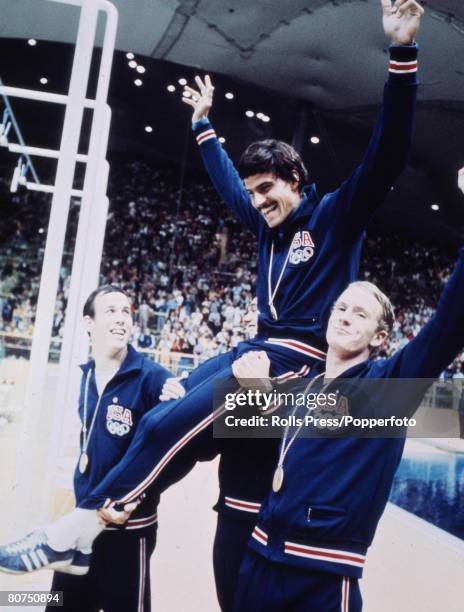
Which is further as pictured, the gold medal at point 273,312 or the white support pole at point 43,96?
the white support pole at point 43,96

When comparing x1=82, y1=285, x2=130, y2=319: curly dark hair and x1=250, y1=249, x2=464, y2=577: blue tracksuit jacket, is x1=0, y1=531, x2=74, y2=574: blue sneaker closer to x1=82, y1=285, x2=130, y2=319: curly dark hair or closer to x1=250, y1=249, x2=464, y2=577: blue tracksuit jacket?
x1=250, y1=249, x2=464, y2=577: blue tracksuit jacket

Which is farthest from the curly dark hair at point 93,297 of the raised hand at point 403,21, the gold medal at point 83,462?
the raised hand at point 403,21

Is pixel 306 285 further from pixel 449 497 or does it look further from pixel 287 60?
pixel 287 60

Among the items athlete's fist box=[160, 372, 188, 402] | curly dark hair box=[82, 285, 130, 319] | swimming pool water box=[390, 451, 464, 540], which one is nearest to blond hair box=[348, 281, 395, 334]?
athlete's fist box=[160, 372, 188, 402]

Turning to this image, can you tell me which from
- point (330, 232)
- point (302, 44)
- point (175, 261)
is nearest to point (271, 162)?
point (330, 232)

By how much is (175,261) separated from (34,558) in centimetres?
1152

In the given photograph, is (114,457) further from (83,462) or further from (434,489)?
(434,489)

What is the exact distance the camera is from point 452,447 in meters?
7.02

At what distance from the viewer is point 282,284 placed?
130 centimetres

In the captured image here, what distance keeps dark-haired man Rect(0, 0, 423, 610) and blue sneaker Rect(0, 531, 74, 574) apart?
3 centimetres

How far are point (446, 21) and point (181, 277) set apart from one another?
7046 mm

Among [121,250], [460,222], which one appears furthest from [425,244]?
[121,250]

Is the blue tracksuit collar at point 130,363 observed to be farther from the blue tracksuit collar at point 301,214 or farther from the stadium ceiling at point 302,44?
the stadium ceiling at point 302,44

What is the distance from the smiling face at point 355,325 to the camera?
3.67 ft
